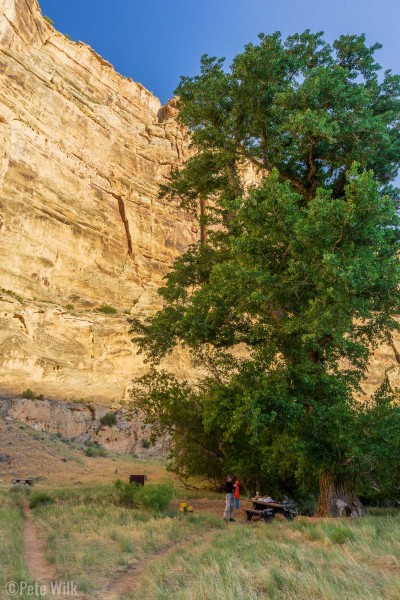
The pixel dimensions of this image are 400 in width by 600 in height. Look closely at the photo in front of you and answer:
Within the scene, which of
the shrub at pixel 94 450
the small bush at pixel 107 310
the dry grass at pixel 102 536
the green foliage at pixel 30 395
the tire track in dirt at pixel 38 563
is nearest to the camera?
the tire track in dirt at pixel 38 563

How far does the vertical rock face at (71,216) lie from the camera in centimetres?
4228

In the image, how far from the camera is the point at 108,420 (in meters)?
38.2

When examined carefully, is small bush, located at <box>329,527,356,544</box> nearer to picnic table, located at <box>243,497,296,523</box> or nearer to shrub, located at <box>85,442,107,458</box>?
picnic table, located at <box>243,497,296,523</box>

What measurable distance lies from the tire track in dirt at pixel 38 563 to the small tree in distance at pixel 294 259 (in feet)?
15.1

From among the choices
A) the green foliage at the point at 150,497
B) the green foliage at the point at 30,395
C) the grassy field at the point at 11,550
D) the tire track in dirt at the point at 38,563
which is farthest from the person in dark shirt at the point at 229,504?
the green foliage at the point at 30,395

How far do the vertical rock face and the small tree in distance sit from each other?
29236 mm

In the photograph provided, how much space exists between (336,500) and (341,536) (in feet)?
14.1

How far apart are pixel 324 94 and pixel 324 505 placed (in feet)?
38.0

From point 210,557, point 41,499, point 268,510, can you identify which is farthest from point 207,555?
point 41,499

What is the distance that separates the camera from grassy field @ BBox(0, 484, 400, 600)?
4535mm

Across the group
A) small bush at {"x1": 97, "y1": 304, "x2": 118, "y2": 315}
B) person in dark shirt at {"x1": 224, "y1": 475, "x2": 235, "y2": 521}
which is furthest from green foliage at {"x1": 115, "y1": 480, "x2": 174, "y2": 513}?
small bush at {"x1": 97, "y1": 304, "x2": 118, "y2": 315}

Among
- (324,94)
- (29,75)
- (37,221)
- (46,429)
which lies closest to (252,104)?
(324,94)

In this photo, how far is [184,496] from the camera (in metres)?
16.8

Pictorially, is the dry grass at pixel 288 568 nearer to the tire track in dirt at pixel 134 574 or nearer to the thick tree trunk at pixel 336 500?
the tire track in dirt at pixel 134 574
